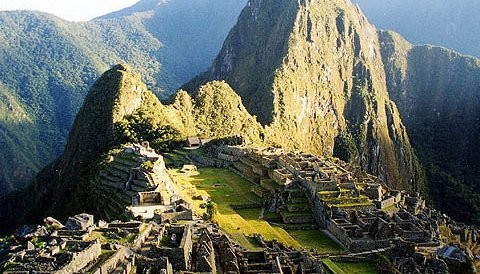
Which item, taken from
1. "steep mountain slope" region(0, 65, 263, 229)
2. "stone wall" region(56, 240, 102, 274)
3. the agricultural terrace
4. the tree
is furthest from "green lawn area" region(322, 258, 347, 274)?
"steep mountain slope" region(0, 65, 263, 229)

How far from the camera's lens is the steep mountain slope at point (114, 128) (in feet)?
268

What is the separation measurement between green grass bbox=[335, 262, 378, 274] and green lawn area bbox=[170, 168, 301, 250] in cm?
405

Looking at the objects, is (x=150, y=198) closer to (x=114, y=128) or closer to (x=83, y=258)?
(x=83, y=258)

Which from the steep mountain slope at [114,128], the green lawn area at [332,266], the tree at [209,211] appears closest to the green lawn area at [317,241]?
the green lawn area at [332,266]

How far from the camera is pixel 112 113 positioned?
95.8m

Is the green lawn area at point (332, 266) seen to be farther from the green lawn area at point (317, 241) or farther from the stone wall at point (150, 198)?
the stone wall at point (150, 198)

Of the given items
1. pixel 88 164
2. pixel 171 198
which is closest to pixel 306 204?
pixel 171 198

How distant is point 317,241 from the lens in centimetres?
4847

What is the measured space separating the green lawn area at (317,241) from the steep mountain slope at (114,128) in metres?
26.6

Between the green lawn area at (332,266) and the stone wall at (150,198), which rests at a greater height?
the stone wall at (150,198)

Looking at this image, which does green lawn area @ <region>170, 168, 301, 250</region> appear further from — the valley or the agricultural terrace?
the valley

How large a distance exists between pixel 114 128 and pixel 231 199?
38.7 m

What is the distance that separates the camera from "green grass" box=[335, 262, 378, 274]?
41300 millimetres

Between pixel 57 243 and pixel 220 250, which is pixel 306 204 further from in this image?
pixel 57 243
